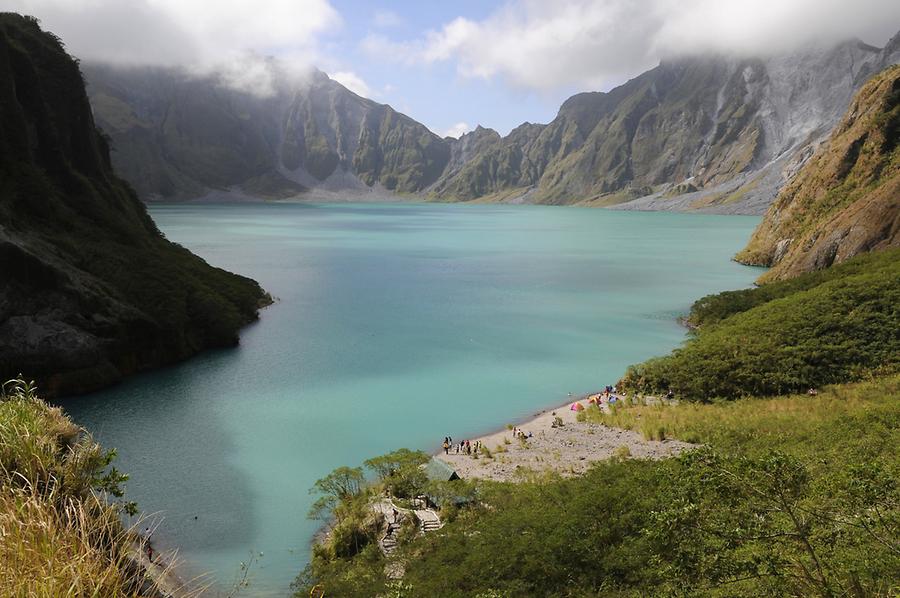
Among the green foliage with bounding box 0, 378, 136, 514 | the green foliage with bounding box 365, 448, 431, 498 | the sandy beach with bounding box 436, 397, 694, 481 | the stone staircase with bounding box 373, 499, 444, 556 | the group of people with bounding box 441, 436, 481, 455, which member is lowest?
the group of people with bounding box 441, 436, 481, 455

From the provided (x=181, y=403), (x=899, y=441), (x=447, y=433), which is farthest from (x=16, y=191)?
(x=899, y=441)

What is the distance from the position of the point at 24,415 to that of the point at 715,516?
14.9 metres

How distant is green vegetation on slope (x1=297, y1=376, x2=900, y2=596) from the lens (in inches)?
472

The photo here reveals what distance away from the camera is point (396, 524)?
74.3 ft

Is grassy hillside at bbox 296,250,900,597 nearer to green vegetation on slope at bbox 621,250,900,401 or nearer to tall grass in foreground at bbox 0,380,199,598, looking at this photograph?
green vegetation on slope at bbox 621,250,900,401

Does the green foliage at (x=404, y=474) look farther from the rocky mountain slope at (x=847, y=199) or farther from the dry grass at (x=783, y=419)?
the rocky mountain slope at (x=847, y=199)

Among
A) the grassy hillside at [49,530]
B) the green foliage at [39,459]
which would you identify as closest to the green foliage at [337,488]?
the green foliage at [39,459]

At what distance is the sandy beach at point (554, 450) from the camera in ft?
97.8

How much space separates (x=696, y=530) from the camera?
14016 millimetres

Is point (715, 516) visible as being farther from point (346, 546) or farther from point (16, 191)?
point (16, 191)

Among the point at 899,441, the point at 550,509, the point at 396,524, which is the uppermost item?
the point at 899,441

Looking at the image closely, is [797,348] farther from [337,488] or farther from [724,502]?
[337,488]

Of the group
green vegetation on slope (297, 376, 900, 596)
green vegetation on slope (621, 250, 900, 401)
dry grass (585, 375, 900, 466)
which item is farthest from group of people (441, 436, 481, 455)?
green vegetation on slope (621, 250, 900, 401)

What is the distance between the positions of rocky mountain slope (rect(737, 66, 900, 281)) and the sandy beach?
40.9 m
